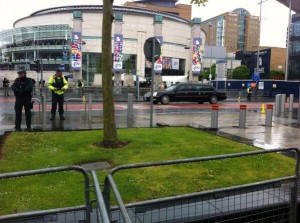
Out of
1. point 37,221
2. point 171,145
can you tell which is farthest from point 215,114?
point 37,221

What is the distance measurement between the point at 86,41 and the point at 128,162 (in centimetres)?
7152

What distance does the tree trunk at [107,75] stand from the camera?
750 centimetres

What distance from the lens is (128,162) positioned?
6512mm

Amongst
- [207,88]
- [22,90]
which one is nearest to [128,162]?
[22,90]

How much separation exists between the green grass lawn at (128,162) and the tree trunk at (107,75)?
46 centimetres

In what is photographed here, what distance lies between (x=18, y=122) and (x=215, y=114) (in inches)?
257

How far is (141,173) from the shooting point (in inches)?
227

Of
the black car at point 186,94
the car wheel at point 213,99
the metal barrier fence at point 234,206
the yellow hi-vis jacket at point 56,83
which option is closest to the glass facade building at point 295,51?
the car wheel at point 213,99

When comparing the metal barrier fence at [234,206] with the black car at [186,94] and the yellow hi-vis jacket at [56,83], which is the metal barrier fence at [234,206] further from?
the black car at [186,94]

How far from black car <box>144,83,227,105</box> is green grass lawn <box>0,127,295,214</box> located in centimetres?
1478

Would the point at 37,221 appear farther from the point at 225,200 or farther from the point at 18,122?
the point at 18,122

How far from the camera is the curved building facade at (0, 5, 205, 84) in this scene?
74.4 m

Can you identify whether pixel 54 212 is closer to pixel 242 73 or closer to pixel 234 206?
pixel 234 206

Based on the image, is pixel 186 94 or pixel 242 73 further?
pixel 242 73
